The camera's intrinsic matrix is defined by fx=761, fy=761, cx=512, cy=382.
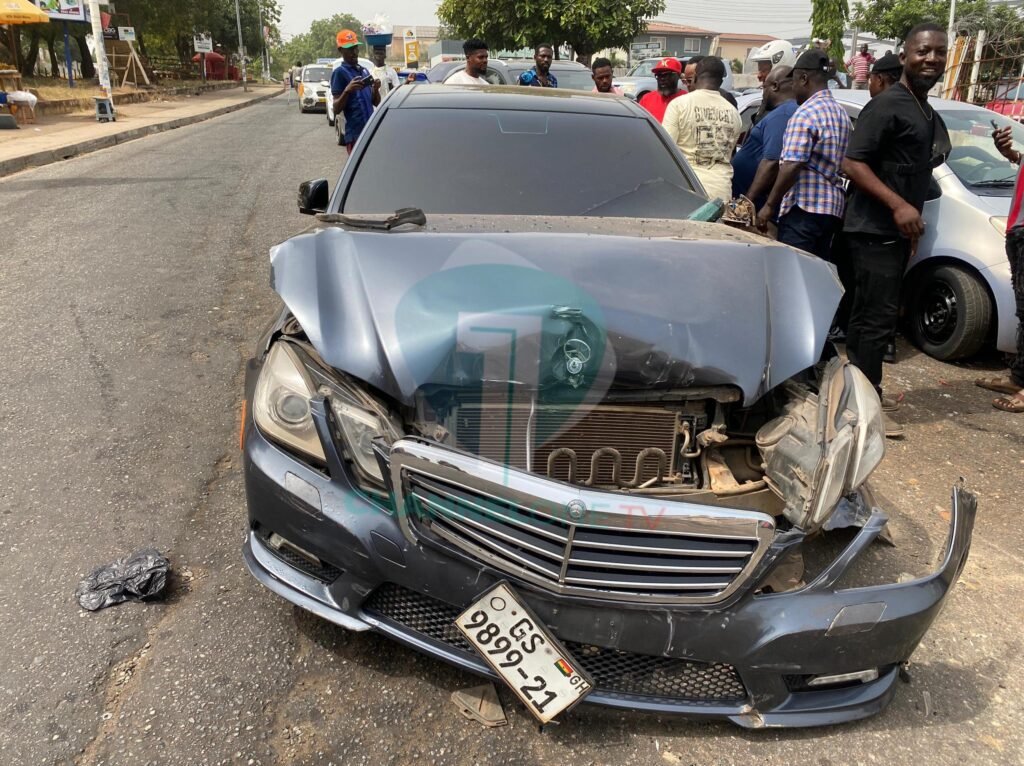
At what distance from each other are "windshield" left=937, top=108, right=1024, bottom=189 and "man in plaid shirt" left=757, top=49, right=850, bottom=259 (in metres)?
1.30

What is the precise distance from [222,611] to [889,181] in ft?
11.7

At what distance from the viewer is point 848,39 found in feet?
165

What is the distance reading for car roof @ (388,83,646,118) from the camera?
3.75m

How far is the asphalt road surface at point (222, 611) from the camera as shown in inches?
81.4

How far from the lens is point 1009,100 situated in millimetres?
15484

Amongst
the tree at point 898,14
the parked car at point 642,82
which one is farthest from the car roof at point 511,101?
the tree at point 898,14

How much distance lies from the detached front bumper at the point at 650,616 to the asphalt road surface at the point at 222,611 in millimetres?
158

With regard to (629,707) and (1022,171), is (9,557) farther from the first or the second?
(1022,171)

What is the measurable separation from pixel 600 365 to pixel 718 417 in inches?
16.0

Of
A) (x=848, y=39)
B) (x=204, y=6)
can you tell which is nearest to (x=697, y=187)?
(x=204, y=6)

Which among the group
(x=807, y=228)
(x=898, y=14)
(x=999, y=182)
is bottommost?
(x=807, y=228)

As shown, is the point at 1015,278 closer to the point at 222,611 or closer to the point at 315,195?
the point at 315,195

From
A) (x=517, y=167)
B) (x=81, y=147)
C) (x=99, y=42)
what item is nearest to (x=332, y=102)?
(x=517, y=167)

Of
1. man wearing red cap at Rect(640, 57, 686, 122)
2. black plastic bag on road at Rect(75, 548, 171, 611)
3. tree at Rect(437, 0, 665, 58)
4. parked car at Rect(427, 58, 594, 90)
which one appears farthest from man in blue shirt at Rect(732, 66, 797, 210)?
tree at Rect(437, 0, 665, 58)
